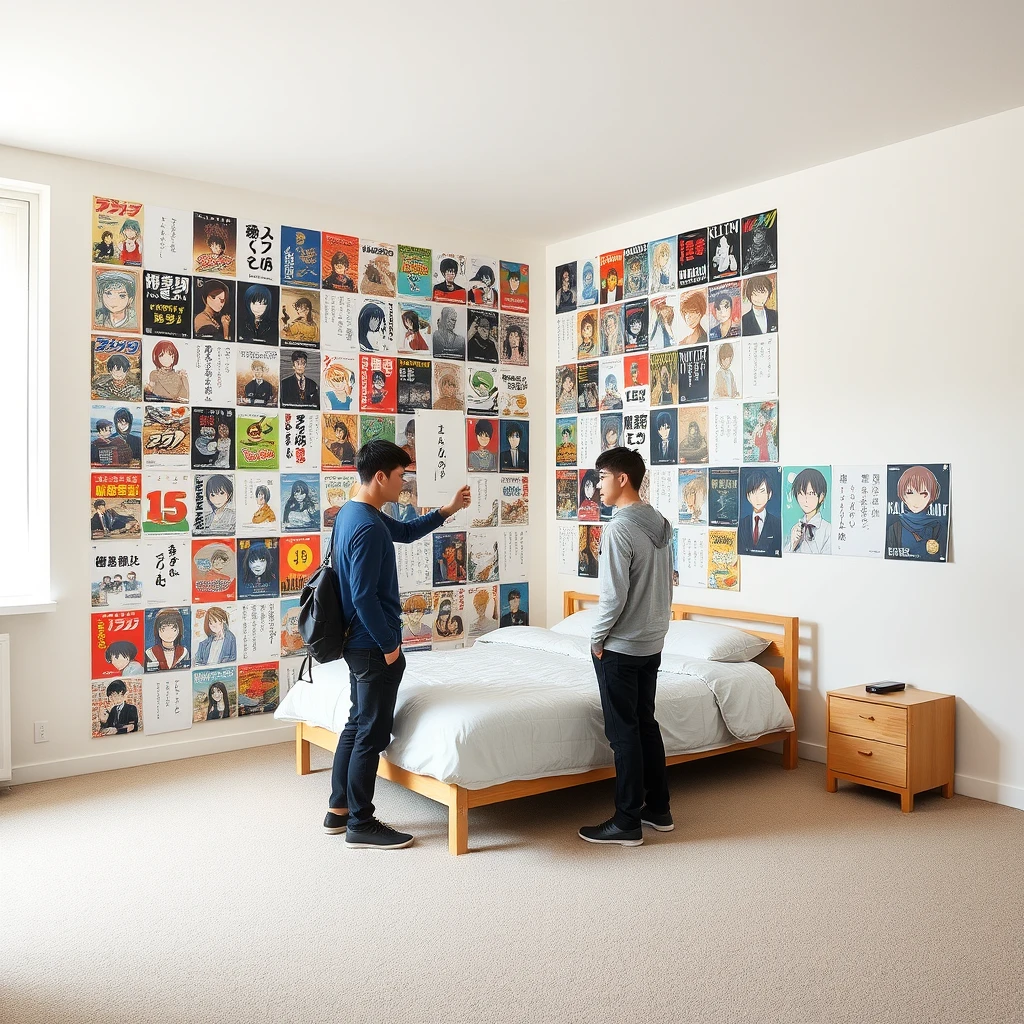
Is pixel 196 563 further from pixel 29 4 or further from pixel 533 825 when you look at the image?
pixel 29 4

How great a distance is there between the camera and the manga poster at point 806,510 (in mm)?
4836

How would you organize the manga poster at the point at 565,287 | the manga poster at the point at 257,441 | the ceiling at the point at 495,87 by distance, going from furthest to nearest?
the manga poster at the point at 565,287 < the manga poster at the point at 257,441 < the ceiling at the point at 495,87

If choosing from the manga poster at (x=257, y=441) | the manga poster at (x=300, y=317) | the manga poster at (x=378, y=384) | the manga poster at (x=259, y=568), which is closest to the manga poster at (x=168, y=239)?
the manga poster at (x=300, y=317)

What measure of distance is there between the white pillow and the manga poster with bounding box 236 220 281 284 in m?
2.96

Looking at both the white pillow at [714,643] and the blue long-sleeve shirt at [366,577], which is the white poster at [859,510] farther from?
the blue long-sleeve shirt at [366,577]

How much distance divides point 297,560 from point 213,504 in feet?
1.91

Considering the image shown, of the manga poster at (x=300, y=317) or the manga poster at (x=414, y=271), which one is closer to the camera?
the manga poster at (x=300, y=317)

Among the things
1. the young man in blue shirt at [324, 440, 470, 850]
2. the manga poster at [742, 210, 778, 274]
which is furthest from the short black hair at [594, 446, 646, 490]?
the manga poster at [742, 210, 778, 274]

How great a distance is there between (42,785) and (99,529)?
49.6 inches

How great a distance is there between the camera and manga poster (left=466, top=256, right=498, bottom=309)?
20.2 feet

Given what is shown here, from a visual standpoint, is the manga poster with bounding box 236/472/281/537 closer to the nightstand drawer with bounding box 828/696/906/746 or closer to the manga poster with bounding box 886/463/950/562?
the nightstand drawer with bounding box 828/696/906/746

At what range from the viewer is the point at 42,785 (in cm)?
460

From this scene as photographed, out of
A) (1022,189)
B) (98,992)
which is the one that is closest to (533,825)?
(98,992)

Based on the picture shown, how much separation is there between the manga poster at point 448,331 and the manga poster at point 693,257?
55.9 inches
